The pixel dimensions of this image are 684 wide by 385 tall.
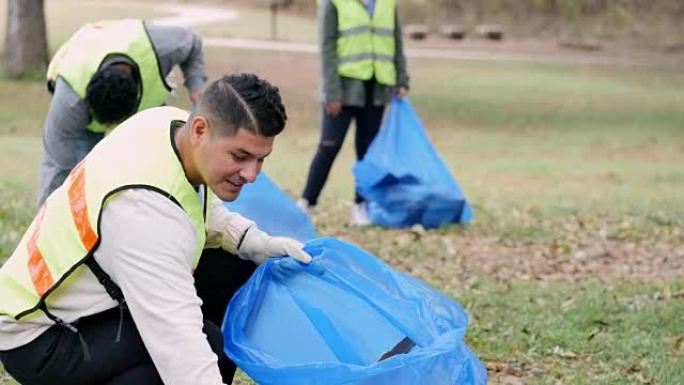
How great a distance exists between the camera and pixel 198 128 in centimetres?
279

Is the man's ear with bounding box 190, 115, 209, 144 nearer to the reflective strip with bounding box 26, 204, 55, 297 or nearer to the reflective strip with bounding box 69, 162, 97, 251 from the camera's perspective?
the reflective strip with bounding box 69, 162, 97, 251

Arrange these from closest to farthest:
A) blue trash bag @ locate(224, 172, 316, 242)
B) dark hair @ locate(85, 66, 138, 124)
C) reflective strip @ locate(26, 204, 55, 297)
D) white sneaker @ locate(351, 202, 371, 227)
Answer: reflective strip @ locate(26, 204, 55, 297), blue trash bag @ locate(224, 172, 316, 242), dark hair @ locate(85, 66, 138, 124), white sneaker @ locate(351, 202, 371, 227)

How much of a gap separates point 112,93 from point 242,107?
2005 millimetres

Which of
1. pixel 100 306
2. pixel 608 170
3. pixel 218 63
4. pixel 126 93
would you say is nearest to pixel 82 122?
pixel 126 93

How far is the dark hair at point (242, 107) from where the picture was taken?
274 cm

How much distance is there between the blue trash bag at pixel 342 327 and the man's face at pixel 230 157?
0.42m

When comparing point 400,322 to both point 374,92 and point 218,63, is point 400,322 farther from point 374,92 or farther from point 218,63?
point 218,63

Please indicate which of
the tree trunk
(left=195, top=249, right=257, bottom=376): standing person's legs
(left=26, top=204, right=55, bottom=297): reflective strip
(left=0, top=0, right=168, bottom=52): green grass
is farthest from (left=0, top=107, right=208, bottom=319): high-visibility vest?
(left=0, top=0, right=168, bottom=52): green grass

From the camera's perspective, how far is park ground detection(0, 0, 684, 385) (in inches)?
188

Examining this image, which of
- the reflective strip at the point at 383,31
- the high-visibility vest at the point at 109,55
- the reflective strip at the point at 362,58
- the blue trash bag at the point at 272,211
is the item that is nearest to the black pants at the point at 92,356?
the blue trash bag at the point at 272,211

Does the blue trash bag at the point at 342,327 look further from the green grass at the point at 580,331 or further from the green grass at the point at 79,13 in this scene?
the green grass at the point at 79,13

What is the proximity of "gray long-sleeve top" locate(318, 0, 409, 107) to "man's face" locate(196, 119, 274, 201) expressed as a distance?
424 cm

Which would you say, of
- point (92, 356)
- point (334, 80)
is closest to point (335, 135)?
point (334, 80)

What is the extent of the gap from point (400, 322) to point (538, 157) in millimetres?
10139
